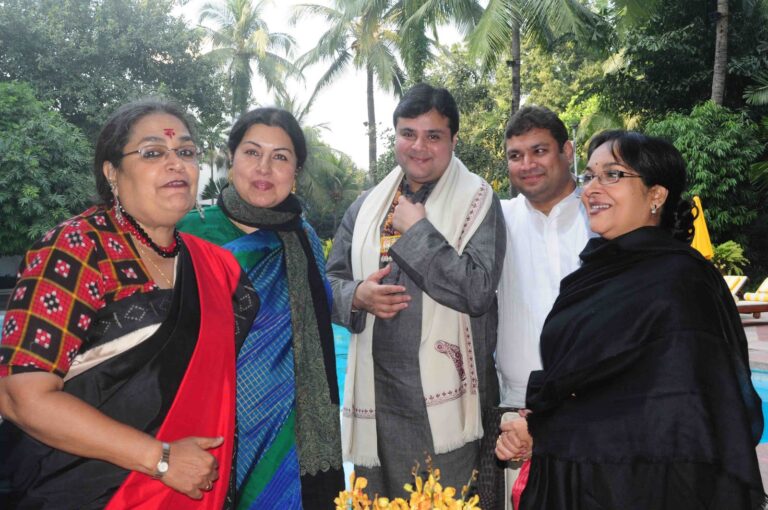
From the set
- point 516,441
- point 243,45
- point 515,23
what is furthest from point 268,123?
point 243,45

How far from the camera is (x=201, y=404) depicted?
1.72 meters

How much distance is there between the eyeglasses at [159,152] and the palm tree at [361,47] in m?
18.8

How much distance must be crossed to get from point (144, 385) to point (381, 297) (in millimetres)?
1028

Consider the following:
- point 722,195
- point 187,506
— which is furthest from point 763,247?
point 187,506

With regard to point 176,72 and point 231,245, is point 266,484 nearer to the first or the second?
point 231,245

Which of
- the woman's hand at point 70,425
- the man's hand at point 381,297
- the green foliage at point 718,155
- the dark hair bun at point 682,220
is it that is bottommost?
the woman's hand at point 70,425

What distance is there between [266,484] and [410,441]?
0.57m

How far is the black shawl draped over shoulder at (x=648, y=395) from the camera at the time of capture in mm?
1664

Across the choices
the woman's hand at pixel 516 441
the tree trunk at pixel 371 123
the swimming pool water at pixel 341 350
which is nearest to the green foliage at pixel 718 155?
the swimming pool water at pixel 341 350

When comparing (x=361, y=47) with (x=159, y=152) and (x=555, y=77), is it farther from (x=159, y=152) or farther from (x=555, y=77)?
(x=159, y=152)

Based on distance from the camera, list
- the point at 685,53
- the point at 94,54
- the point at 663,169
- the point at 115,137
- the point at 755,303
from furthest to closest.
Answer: the point at 94,54 → the point at 685,53 → the point at 755,303 → the point at 663,169 → the point at 115,137

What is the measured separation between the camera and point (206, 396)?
1.74 meters

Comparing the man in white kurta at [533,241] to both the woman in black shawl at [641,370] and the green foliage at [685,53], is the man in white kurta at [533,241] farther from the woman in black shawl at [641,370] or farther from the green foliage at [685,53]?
the green foliage at [685,53]

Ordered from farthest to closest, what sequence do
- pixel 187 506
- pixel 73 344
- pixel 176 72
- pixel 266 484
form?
pixel 176 72
pixel 266 484
pixel 187 506
pixel 73 344
